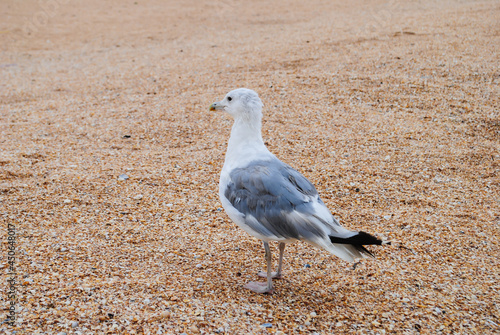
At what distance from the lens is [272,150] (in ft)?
17.8

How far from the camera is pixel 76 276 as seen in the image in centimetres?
322

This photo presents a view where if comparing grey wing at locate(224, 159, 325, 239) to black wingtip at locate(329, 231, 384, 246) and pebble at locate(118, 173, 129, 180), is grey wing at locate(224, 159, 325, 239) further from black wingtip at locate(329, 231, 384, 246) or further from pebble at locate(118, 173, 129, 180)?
pebble at locate(118, 173, 129, 180)

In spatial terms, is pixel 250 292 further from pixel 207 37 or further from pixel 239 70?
pixel 207 37

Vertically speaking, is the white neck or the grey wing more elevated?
the white neck

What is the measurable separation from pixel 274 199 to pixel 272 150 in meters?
2.40

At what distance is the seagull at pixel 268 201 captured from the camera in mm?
2826

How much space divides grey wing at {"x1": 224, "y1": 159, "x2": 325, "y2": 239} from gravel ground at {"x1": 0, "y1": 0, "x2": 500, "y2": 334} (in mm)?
548

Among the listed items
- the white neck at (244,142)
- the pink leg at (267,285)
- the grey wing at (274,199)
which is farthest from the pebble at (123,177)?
the pink leg at (267,285)

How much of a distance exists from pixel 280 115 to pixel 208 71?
2.48m

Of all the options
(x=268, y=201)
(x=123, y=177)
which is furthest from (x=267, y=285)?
(x=123, y=177)

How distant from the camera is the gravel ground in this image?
118 inches

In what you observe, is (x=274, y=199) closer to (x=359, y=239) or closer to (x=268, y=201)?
(x=268, y=201)

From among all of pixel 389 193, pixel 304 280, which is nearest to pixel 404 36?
pixel 389 193

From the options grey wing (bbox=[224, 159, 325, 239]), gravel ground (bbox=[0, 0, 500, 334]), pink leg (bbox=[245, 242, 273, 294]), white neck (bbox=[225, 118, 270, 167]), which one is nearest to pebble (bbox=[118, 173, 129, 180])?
gravel ground (bbox=[0, 0, 500, 334])
